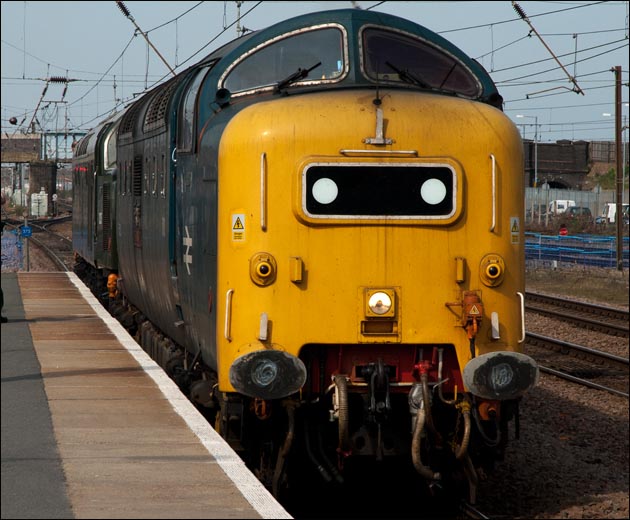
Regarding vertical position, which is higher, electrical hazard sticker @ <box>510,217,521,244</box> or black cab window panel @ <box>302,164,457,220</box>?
black cab window panel @ <box>302,164,457,220</box>

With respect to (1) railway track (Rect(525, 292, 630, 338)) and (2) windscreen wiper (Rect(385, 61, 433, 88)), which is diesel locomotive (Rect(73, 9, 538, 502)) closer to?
(2) windscreen wiper (Rect(385, 61, 433, 88))

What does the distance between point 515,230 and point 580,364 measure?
9489 mm

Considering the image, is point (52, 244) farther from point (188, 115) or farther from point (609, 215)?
point (188, 115)

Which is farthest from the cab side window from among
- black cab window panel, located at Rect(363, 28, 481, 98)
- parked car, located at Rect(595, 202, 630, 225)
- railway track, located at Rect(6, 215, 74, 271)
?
parked car, located at Rect(595, 202, 630, 225)

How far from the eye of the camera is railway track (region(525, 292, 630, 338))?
67.1 feet

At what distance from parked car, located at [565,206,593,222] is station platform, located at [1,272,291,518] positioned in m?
47.2

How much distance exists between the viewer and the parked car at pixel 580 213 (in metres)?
57.5

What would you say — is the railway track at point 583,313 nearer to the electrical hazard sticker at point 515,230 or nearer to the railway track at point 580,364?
the railway track at point 580,364

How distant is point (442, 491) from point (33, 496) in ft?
11.8

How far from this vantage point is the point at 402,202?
7.93 m

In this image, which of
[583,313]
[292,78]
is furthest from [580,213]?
[292,78]

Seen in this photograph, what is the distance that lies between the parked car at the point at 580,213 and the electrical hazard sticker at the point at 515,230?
49.7 metres

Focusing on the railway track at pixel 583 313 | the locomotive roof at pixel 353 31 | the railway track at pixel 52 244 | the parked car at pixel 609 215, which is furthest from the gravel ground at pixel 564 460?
the parked car at pixel 609 215

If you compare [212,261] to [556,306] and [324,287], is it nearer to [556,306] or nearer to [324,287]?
[324,287]
